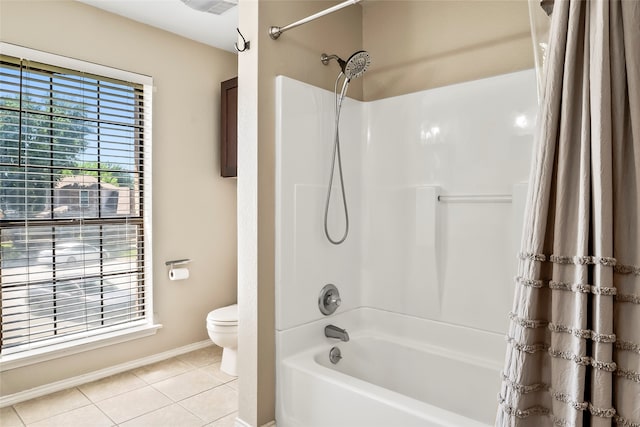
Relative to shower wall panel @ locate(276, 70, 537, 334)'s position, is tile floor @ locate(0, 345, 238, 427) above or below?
below

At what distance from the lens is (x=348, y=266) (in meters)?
2.39

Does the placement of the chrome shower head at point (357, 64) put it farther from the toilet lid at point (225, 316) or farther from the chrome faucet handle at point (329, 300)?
the toilet lid at point (225, 316)

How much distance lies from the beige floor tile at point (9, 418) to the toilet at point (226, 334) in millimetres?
1168

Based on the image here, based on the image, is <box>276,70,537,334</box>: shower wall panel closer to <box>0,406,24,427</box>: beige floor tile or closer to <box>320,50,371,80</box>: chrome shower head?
<box>320,50,371,80</box>: chrome shower head

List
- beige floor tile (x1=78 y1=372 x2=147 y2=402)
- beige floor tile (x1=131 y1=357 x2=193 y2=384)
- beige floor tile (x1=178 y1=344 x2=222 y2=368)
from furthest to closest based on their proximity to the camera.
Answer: beige floor tile (x1=178 y1=344 x2=222 y2=368) < beige floor tile (x1=131 y1=357 x2=193 y2=384) < beige floor tile (x1=78 y1=372 x2=147 y2=402)

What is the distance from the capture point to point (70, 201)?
2.79m

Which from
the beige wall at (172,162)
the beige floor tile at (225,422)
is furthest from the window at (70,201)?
the beige floor tile at (225,422)

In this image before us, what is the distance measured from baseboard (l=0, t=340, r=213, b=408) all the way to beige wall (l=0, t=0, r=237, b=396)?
36 millimetres

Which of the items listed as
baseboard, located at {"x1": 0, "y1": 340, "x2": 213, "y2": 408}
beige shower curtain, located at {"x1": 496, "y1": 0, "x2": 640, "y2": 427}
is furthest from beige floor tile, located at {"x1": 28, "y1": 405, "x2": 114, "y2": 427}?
beige shower curtain, located at {"x1": 496, "y1": 0, "x2": 640, "y2": 427}

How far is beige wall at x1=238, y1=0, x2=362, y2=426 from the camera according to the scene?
6.42ft

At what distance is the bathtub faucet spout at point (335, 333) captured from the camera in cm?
217

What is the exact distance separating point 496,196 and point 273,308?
48.2 inches

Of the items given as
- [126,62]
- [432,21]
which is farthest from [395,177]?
[126,62]

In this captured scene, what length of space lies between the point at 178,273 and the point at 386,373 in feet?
5.98
